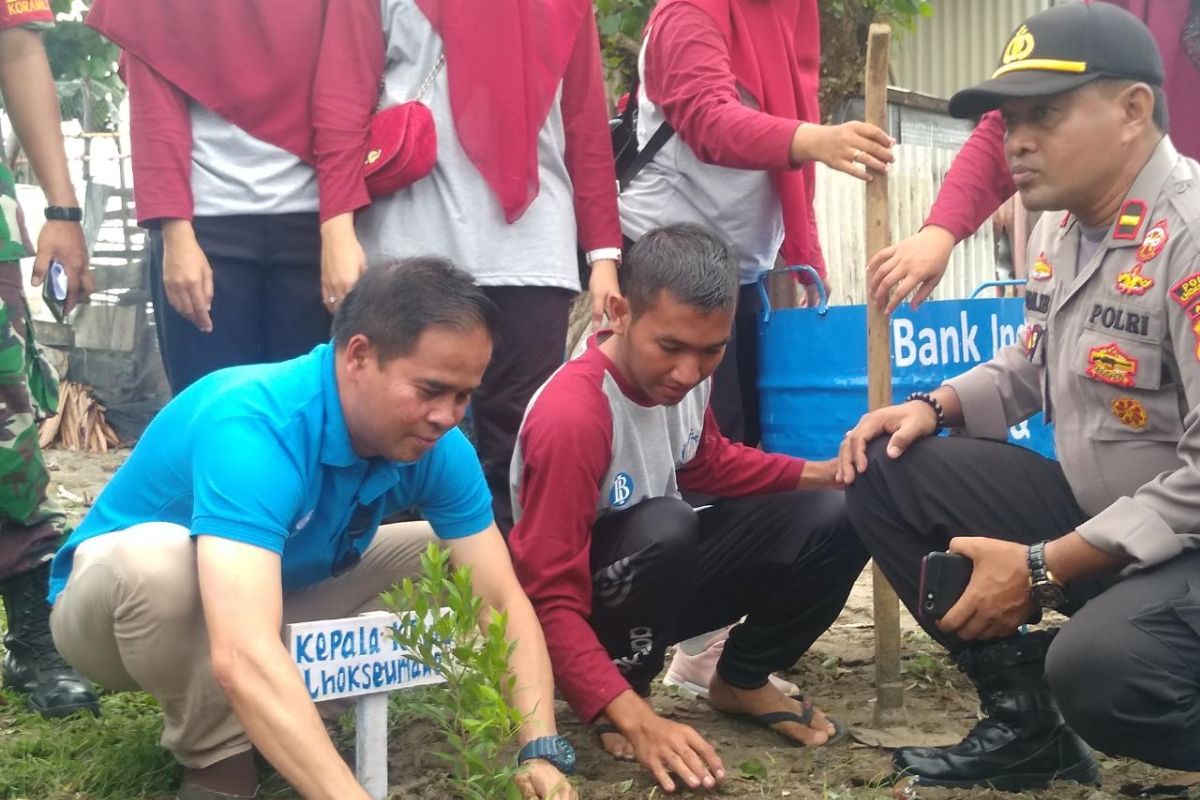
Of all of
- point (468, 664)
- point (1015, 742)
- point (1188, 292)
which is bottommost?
point (1015, 742)

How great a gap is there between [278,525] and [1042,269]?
1.60 meters

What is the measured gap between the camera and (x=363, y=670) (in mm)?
2465

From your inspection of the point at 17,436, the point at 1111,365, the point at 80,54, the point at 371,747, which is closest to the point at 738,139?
the point at 1111,365

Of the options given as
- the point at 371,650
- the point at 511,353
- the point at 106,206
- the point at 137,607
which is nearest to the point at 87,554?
A: the point at 137,607

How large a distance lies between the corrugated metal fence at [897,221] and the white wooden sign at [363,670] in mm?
5893

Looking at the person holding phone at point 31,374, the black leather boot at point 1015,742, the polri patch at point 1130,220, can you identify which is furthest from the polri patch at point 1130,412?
the person holding phone at point 31,374

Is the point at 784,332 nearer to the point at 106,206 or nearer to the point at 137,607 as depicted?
the point at 137,607

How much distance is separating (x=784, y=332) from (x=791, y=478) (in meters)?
0.42

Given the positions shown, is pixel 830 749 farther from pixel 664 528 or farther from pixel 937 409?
pixel 937 409

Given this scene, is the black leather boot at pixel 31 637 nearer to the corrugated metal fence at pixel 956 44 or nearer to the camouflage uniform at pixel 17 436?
the camouflage uniform at pixel 17 436

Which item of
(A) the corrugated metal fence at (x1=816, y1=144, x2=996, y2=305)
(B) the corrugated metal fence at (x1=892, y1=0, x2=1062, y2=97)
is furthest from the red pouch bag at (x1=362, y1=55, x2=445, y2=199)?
(B) the corrugated metal fence at (x1=892, y1=0, x2=1062, y2=97)

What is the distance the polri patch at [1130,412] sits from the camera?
8.21 ft

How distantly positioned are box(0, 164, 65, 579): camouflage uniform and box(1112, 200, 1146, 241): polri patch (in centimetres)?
240

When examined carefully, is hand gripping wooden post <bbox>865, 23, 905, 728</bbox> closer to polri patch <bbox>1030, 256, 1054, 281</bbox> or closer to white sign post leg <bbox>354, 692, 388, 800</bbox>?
polri patch <bbox>1030, 256, 1054, 281</bbox>
